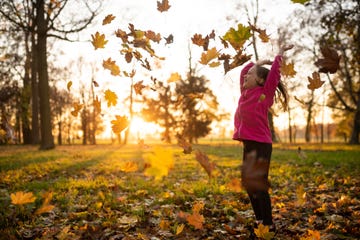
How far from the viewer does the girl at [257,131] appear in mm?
3002

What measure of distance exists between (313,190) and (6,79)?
15.0 m

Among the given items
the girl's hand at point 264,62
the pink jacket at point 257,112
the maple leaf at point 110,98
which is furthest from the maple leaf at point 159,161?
the girl's hand at point 264,62

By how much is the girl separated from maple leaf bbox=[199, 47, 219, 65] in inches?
15.8

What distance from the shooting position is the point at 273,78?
2.93 meters

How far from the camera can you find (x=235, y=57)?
2.95m

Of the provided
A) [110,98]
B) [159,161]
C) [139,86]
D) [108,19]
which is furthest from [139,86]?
[159,161]

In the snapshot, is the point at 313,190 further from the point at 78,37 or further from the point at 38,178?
the point at 78,37

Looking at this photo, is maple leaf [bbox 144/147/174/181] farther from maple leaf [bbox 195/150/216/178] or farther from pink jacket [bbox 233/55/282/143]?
pink jacket [bbox 233/55/282/143]

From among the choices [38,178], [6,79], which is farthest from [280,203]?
[6,79]

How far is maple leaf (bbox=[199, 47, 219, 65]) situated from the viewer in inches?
114

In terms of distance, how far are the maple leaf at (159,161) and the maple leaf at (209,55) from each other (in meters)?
0.98

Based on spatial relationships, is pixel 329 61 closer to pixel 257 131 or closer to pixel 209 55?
pixel 257 131

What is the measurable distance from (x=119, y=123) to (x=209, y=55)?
1014 mm

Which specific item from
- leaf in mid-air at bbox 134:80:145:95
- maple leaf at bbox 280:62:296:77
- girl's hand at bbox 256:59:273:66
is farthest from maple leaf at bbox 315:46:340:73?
leaf in mid-air at bbox 134:80:145:95
